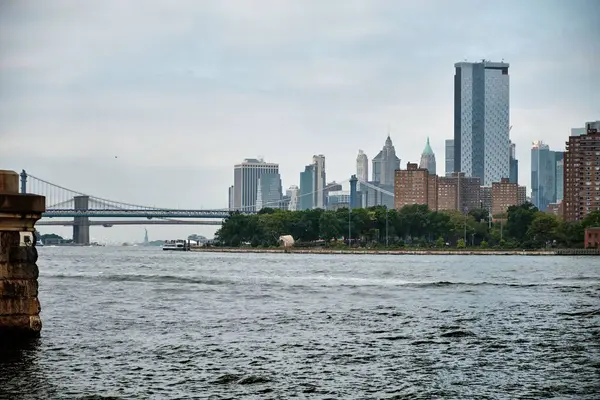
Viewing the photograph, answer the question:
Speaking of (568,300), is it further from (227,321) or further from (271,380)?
(271,380)

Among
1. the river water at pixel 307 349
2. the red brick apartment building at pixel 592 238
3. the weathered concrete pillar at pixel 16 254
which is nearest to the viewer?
the river water at pixel 307 349

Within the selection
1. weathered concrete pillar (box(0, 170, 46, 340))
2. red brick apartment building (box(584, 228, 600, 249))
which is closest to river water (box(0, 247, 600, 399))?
weathered concrete pillar (box(0, 170, 46, 340))

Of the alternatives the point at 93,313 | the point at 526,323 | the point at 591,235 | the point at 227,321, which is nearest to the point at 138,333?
the point at 227,321

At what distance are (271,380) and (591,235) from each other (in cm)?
18127

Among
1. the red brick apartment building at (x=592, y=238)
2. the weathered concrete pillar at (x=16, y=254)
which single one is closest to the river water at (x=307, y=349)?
the weathered concrete pillar at (x=16, y=254)

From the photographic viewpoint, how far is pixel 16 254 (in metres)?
21.9

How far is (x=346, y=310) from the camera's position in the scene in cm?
4034

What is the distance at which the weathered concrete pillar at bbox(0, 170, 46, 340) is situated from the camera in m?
21.8

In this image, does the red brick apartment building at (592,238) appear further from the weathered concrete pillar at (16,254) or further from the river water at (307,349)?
the weathered concrete pillar at (16,254)

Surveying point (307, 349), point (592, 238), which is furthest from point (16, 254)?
point (592, 238)

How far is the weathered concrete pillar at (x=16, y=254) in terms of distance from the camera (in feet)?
71.4

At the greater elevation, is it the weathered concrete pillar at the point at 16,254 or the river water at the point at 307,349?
the weathered concrete pillar at the point at 16,254

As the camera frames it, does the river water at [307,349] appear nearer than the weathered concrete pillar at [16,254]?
Yes

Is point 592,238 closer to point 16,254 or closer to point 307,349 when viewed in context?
point 307,349
